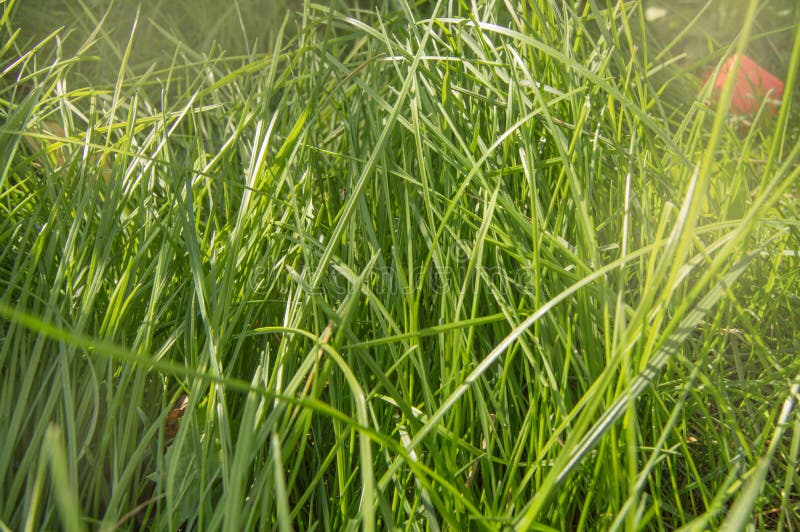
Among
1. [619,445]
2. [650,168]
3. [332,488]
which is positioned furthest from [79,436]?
[650,168]

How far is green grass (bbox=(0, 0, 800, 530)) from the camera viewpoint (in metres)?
0.68

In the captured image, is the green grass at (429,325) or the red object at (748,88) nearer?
the green grass at (429,325)

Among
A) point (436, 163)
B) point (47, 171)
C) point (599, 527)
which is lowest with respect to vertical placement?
point (599, 527)

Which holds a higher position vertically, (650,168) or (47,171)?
(650,168)

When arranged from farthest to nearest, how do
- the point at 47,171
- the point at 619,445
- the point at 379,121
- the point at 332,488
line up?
the point at 379,121, the point at 47,171, the point at 332,488, the point at 619,445

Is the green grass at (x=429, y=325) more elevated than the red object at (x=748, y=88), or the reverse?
the red object at (x=748, y=88)

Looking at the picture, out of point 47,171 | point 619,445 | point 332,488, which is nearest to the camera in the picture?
point 619,445

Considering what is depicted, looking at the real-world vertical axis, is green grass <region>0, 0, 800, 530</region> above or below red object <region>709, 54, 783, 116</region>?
below

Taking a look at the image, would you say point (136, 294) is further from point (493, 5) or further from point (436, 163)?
point (493, 5)

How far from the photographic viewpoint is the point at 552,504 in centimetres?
71

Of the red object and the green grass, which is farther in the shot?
the red object

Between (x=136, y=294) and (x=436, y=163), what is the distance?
1.40ft

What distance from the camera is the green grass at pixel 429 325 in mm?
679

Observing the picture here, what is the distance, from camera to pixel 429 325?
2.94ft
